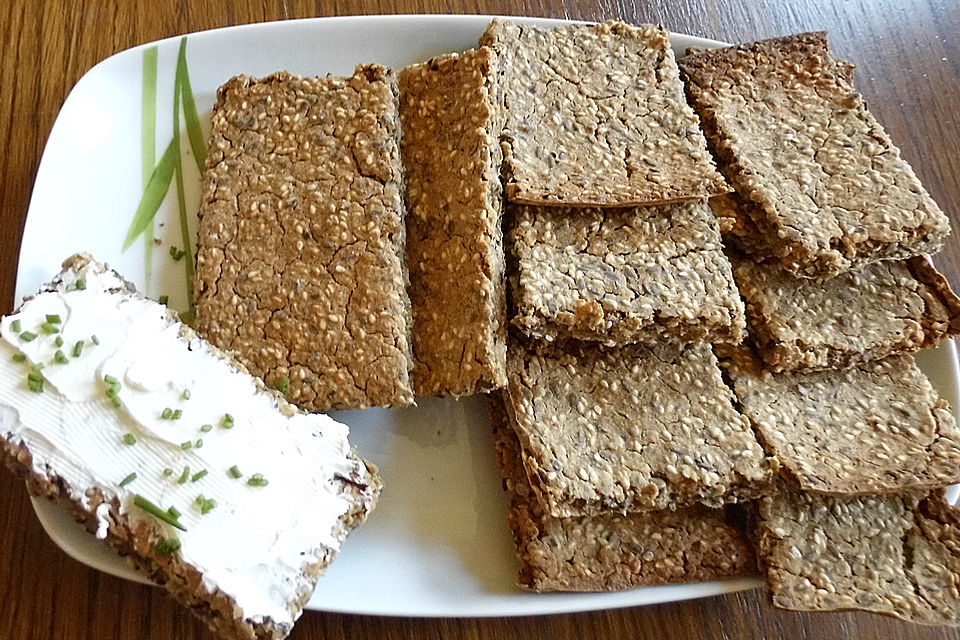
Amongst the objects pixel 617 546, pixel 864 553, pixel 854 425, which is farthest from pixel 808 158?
pixel 617 546

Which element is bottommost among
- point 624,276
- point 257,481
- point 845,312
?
point 257,481

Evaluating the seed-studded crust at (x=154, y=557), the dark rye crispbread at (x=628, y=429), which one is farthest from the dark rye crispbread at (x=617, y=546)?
the seed-studded crust at (x=154, y=557)

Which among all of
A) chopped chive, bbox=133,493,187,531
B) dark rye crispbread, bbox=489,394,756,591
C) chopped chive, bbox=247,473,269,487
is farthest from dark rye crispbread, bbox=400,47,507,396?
chopped chive, bbox=133,493,187,531

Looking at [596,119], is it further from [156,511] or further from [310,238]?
[156,511]

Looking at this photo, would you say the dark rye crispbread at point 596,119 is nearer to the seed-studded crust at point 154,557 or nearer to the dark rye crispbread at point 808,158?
the dark rye crispbread at point 808,158

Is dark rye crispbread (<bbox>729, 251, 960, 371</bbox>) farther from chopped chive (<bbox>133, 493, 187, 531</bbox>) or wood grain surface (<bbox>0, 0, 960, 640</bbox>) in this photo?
chopped chive (<bbox>133, 493, 187, 531</bbox>)

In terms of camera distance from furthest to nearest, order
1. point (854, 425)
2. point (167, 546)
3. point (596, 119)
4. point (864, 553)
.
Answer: point (596, 119) < point (854, 425) < point (864, 553) < point (167, 546)

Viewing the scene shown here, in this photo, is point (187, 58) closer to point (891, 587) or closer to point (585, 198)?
point (585, 198)
